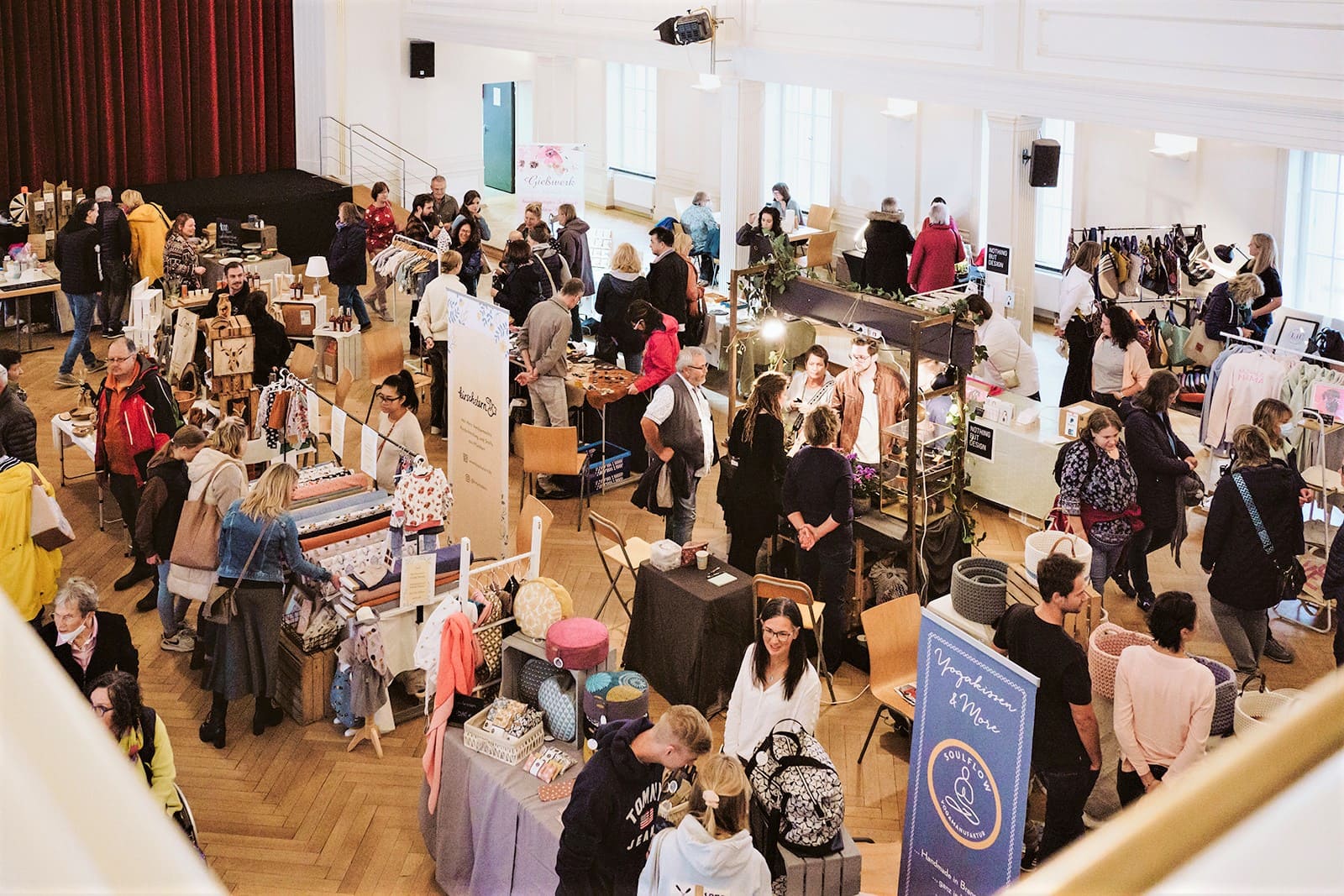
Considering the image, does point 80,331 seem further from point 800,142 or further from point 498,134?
point 498,134

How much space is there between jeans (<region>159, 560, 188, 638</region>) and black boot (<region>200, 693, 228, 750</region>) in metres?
0.78

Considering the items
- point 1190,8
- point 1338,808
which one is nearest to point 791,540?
point 1190,8

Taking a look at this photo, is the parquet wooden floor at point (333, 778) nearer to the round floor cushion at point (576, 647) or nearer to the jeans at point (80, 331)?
the round floor cushion at point (576, 647)

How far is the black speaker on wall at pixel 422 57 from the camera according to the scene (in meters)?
17.3

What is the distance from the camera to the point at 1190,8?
26.8ft

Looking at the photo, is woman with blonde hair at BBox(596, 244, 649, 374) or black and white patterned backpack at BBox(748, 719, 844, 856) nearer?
black and white patterned backpack at BBox(748, 719, 844, 856)

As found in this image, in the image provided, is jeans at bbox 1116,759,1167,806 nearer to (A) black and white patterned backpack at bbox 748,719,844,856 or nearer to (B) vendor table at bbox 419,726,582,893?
(A) black and white patterned backpack at bbox 748,719,844,856

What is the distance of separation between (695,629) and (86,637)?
8.14 feet

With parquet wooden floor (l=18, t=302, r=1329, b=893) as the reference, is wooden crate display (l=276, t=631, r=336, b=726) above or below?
above

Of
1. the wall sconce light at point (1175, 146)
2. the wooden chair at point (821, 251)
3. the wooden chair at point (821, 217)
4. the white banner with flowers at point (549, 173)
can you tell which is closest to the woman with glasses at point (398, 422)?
the white banner with flowers at point (549, 173)

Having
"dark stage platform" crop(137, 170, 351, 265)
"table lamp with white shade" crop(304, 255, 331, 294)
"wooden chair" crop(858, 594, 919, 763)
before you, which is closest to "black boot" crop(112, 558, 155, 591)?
"table lamp with white shade" crop(304, 255, 331, 294)

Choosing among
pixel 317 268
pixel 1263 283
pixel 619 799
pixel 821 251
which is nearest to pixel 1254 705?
pixel 619 799

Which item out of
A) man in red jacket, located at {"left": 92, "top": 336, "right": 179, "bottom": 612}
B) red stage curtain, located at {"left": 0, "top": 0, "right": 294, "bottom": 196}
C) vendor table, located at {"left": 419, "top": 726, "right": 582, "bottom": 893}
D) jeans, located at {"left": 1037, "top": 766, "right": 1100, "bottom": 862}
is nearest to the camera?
vendor table, located at {"left": 419, "top": 726, "right": 582, "bottom": 893}

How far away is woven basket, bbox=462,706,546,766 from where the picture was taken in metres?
4.62
